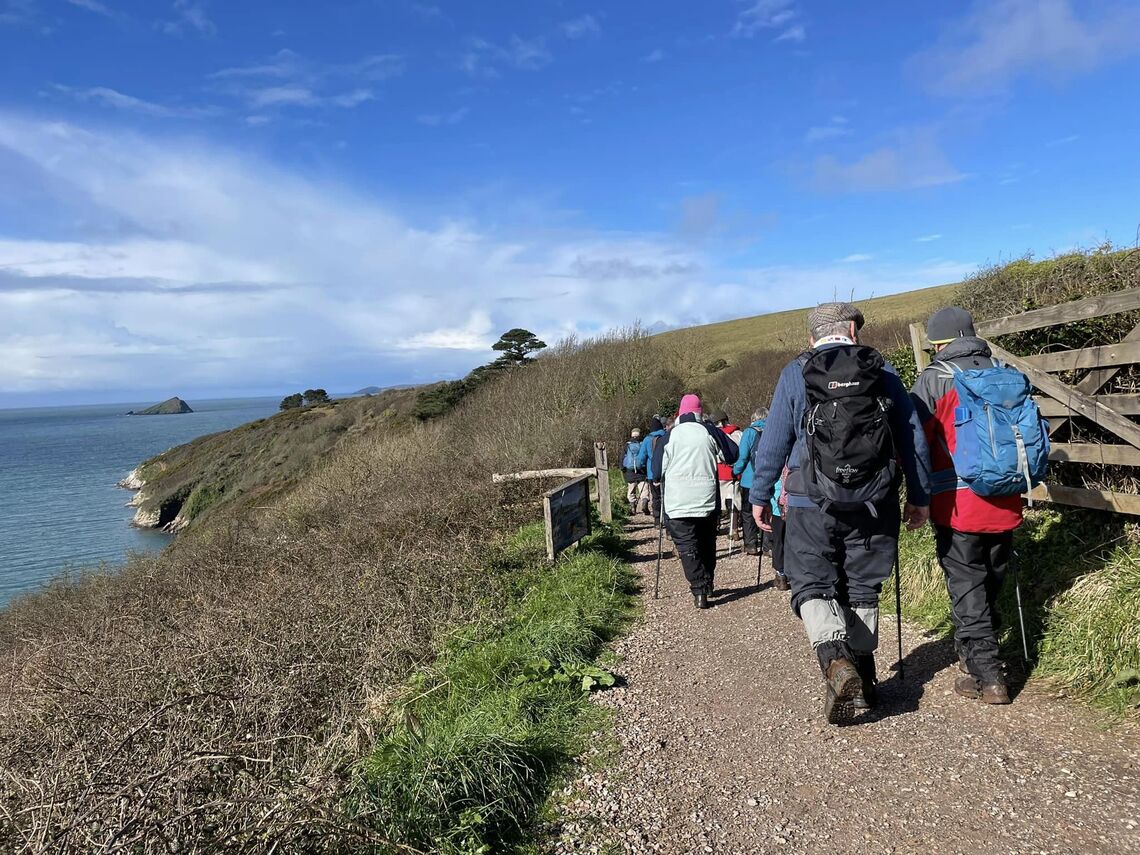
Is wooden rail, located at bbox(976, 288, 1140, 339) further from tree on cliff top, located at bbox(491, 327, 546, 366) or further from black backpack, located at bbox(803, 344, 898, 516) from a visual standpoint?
tree on cliff top, located at bbox(491, 327, 546, 366)

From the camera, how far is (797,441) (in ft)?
13.4

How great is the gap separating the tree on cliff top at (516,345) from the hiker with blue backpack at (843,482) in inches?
1150

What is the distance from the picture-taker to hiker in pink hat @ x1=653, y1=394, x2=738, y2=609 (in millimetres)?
6605

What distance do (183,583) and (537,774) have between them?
12.6 meters

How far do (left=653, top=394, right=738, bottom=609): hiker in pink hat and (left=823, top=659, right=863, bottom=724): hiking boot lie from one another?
285 cm

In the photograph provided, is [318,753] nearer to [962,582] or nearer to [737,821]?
[737,821]

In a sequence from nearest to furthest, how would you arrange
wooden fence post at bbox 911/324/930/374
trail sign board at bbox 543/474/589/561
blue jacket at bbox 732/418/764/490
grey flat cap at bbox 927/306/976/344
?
1. grey flat cap at bbox 927/306/976/344
2. wooden fence post at bbox 911/324/930/374
3. blue jacket at bbox 732/418/764/490
4. trail sign board at bbox 543/474/589/561

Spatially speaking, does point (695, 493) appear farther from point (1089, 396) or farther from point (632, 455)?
point (632, 455)

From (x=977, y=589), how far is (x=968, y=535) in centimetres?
32

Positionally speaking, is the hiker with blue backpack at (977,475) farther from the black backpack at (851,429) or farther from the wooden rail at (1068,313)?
the wooden rail at (1068,313)

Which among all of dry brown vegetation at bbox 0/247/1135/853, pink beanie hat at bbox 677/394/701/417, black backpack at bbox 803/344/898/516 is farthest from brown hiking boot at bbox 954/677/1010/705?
pink beanie hat at bbox 677/394/701/417

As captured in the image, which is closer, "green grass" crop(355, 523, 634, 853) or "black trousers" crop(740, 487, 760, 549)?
"green grass" crop(355, 523, 634, 853)

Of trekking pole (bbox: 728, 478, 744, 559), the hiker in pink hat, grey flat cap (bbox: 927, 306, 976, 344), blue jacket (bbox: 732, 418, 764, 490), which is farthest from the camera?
trekking pole (bbox: 728, 478, 744, 559)

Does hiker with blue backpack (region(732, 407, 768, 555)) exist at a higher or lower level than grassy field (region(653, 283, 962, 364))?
lower
